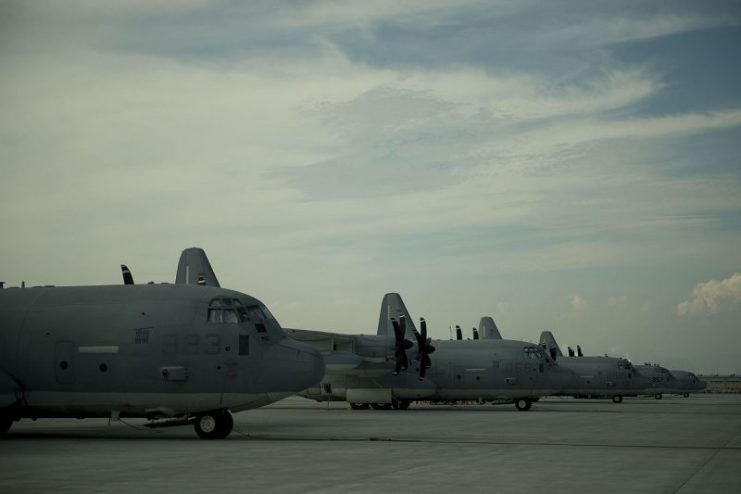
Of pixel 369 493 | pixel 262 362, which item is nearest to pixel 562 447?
pixel 262 362

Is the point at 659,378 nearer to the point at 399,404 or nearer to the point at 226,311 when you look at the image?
the point at 399,404

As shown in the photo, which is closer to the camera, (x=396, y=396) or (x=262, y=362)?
(x=262, y=362)

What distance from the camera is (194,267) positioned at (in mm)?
46656

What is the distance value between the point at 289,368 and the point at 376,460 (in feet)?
28.7

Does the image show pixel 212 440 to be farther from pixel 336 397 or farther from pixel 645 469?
pixel 336 397

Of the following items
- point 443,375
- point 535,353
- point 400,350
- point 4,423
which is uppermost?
point 400,350

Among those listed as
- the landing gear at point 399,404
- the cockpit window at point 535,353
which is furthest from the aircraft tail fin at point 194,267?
the cockpit window at point 535,353

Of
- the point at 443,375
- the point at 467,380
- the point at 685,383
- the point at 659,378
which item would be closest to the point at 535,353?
the point at 467,380

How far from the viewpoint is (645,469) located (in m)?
19.9

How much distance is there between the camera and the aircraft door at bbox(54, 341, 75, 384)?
1190 inches

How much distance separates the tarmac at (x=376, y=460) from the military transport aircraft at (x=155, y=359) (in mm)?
1151

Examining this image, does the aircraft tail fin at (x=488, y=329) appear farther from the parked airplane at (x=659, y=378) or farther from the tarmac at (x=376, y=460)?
the tarmac at (x=376, y=460)

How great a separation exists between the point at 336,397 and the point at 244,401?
111 feet

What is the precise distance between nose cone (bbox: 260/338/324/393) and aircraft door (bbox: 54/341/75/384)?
641 cm
